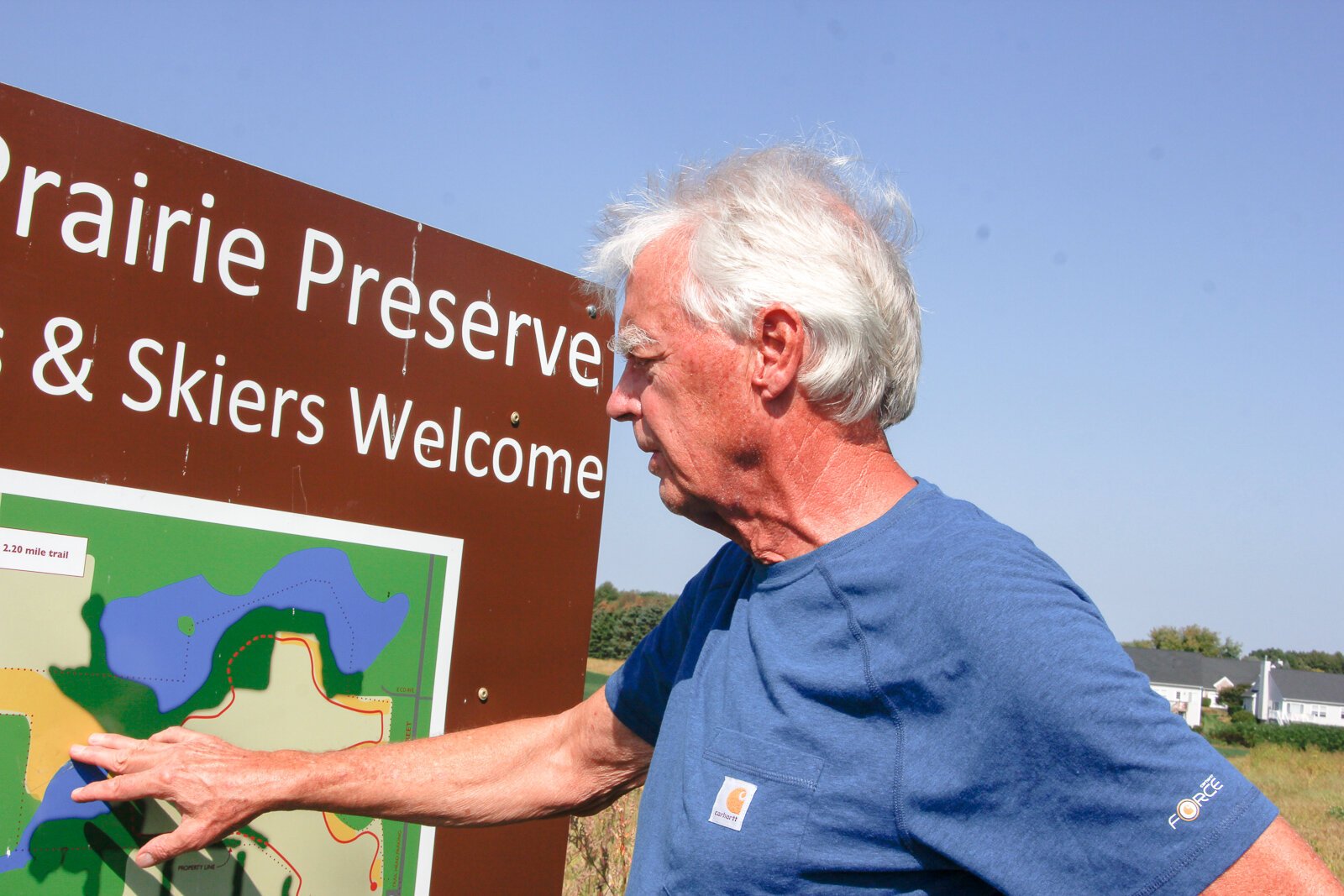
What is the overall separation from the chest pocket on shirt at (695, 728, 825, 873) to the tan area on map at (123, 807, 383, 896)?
102 cm

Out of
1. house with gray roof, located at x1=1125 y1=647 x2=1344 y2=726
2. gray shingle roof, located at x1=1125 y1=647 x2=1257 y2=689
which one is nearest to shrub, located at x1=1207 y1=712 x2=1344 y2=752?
gray shingle roof, located at x1=1125 y1=647 x2=1257 y2=689

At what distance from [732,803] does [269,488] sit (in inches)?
47.2

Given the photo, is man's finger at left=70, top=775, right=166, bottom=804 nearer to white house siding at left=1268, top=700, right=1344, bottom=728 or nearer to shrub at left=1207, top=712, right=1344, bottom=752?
shrub at left=1207, top=712, right=1344, bottom=752

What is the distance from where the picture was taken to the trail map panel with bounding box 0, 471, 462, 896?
Answer: 1.92m

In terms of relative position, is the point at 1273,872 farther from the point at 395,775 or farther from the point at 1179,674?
the point at 1179,674

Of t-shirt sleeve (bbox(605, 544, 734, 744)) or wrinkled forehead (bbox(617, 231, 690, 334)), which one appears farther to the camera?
t-shirt sleeve (bbox(605, 544, 734, 744))

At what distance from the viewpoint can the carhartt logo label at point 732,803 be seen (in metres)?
1.62

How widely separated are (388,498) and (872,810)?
1372 mm

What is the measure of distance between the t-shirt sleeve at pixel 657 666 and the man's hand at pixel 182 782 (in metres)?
0.70

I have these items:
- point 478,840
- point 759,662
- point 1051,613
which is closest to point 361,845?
point 478,840

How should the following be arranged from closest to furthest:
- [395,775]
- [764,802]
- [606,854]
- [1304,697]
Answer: [764,802]
[395,775]
[606,854]
[1304,697]

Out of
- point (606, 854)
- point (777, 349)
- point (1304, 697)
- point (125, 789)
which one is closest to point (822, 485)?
point (777, 349)

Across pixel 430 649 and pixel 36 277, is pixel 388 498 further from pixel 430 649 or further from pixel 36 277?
pixel 36 277

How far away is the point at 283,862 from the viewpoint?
2225mm
